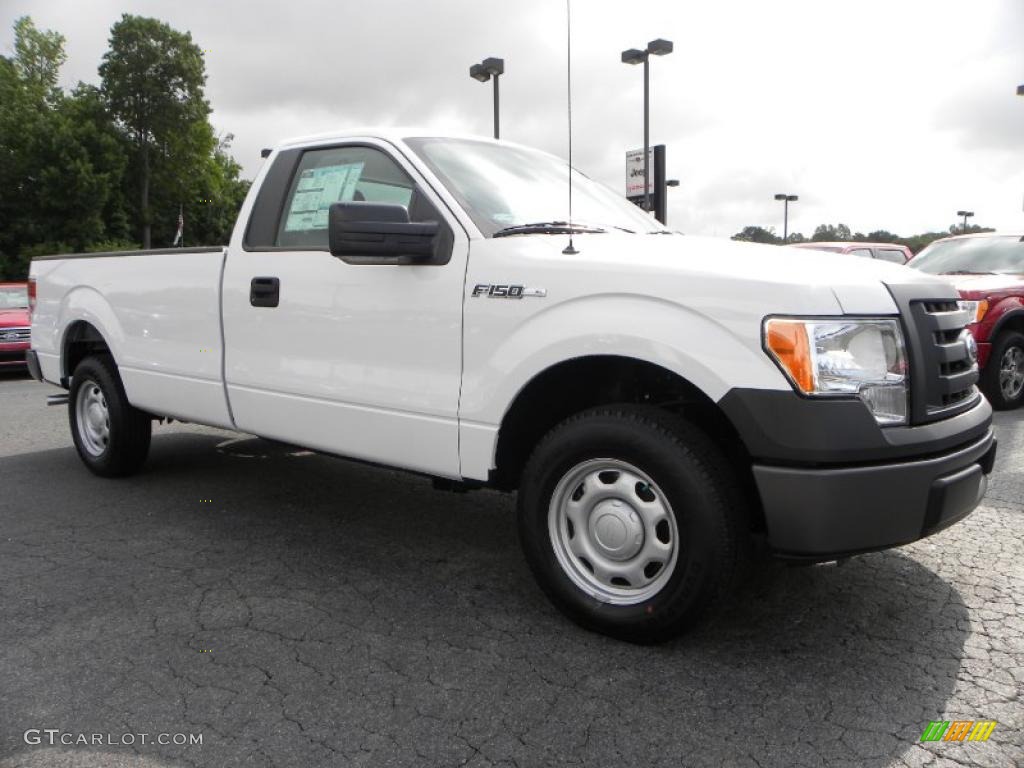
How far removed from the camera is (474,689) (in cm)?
270

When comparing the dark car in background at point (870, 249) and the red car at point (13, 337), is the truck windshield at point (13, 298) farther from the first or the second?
the dark car in background at point (870, 249)

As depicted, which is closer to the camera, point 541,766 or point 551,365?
point 541,766

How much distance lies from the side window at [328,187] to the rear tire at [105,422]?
1.90 metres

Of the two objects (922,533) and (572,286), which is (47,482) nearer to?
(572,286)

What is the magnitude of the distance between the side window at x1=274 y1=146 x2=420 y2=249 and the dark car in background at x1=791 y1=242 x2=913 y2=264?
31.7ft

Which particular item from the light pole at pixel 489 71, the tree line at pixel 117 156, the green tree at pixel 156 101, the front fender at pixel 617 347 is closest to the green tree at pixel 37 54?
the tree line at pixel 117 156

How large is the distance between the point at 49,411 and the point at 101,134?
40.2 meters

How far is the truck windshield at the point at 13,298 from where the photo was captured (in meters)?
13.8

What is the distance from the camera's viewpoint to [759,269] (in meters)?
2.74

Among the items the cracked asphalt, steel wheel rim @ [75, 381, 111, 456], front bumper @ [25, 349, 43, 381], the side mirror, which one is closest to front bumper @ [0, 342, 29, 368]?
front bumper @ [25, 349, 43, 381]


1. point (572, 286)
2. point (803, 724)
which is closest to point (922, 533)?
point (803, 724)

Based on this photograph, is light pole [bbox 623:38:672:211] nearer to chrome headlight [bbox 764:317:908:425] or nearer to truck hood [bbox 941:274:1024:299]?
truck hood [bbox 941:274:1024:299]

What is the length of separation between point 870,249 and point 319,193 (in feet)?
40.4

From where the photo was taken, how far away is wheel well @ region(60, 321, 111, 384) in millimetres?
5547
